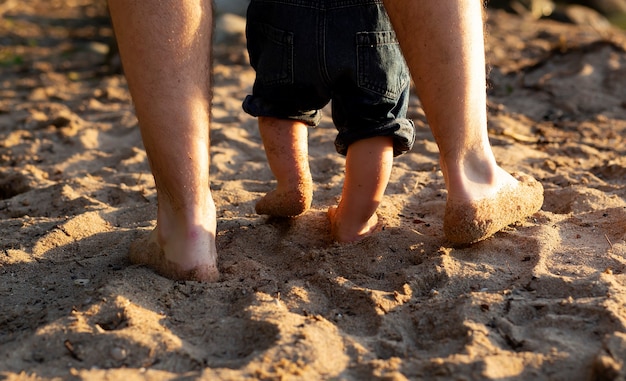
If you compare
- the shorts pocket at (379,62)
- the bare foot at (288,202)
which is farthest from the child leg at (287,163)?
the shorts pocket at (379,62)

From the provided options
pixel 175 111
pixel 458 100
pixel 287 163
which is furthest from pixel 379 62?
pixel 175 111

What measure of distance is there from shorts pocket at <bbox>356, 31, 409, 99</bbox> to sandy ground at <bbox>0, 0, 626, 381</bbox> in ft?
1.45

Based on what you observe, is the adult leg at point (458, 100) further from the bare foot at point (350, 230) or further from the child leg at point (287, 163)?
the child leg at point (287, 163)

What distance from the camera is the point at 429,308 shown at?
6.02 ft

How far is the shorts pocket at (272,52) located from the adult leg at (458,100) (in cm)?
31

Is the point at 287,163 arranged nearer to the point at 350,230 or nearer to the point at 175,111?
the point at 350,230

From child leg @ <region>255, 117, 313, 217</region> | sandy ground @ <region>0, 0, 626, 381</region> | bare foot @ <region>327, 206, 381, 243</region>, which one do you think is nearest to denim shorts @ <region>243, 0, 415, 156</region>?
child leg @ <region>255, 117, 313, 217</region>

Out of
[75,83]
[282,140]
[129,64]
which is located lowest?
[75,83]

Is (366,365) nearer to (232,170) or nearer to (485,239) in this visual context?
(485,239)

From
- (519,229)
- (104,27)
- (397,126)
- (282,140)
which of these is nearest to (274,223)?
(282,140)

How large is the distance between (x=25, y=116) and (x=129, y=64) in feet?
7.87

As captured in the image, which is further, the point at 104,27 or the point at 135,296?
the point at 104,27

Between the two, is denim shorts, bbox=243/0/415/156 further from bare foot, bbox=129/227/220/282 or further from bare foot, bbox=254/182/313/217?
bare foot, bbox=129/227/220/282

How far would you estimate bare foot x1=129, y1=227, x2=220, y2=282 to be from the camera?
6.61ft
